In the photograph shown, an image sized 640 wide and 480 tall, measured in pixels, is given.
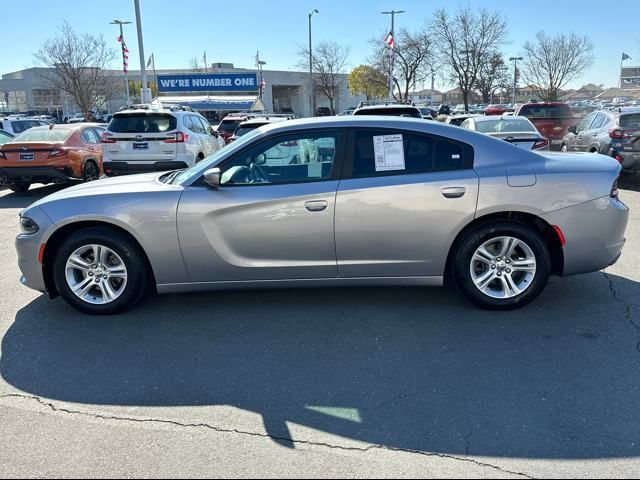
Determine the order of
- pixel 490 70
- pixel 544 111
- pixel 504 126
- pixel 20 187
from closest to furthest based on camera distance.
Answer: pixel 504 126 < pixel 20 187 < pixel 544 111 < pixel 490 70

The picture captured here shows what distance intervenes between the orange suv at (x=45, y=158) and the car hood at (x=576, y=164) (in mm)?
9956

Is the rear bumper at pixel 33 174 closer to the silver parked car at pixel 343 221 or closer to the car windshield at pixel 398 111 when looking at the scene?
the car windshield at pixel 398 111

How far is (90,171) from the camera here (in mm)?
11906

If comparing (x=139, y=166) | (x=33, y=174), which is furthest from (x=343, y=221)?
(x=33, y=174)

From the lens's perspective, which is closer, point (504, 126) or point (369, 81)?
point (504, 126)

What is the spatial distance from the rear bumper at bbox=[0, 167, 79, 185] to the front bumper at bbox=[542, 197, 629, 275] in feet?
33.1

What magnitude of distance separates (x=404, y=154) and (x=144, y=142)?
26.5 feet

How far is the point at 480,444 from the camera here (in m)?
2.64

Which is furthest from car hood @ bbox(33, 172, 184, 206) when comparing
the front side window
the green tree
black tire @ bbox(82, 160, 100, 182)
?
the green tree

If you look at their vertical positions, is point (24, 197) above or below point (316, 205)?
below

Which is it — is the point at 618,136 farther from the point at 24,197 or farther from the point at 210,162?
the point at 24,197

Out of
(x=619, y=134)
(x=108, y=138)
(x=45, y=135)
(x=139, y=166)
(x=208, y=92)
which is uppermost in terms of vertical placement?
(x=208, y=92)

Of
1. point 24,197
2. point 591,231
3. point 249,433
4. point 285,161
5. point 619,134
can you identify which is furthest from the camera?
point 24,197

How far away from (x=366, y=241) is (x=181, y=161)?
306 inches
